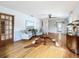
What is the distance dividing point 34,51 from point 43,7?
1173 mm

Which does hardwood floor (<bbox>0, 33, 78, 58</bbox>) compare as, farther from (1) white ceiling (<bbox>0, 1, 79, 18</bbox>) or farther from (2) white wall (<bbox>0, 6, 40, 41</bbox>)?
(1) white ceiling (<bbox>0, 1, 79, 18</bbox>)

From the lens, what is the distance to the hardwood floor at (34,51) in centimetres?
306

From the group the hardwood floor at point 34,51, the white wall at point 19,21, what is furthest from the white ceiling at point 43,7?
the hardwood floor at point 34,51

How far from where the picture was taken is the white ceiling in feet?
9.86

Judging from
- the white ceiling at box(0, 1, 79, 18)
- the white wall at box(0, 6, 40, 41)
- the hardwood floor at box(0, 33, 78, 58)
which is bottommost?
the hardwood floor at box(0, 33, 78, 58)

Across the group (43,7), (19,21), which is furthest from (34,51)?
(43,7)

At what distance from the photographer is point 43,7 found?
3098 mm

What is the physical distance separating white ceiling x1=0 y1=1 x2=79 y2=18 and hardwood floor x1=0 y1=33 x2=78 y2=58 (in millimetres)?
818

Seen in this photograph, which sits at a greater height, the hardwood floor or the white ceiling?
the white ceiling

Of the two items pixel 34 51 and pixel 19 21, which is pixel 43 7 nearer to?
pixel 19 21

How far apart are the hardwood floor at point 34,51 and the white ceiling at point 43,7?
2.68 ft

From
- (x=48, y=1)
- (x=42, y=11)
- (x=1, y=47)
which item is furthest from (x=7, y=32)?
(x=48, y=1)

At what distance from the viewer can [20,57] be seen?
120 inches

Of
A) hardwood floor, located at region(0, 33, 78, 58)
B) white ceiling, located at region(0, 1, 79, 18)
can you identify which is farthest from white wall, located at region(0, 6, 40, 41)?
hardwood floor, located at region(0, 33, 78, 58)
